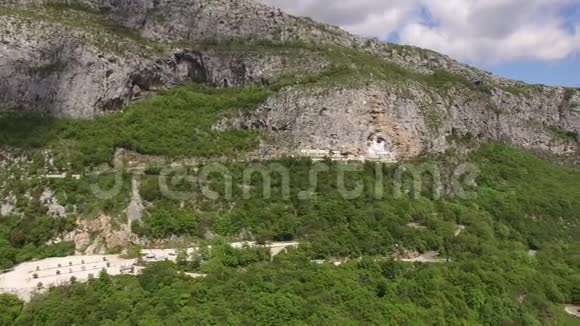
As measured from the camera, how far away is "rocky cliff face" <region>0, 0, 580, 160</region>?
82812 mm

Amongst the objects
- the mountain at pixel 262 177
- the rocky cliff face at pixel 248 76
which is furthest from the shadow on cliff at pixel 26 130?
the rocky cliff face at pixel 248 76

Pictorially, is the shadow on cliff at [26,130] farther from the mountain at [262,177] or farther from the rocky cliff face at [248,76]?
the rocky cliff face at [248,76]

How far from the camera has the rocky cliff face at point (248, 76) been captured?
272ft

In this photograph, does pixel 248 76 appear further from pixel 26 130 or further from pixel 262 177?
pixel 26 130

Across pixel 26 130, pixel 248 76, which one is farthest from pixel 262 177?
pixel 26 130

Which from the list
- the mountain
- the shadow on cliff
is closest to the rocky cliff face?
the mountain

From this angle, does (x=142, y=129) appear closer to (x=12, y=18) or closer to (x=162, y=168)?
(x=162, y=168)

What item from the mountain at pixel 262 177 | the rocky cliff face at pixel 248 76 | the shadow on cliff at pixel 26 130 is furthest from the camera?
the rocky cliff face at pixel 248 76

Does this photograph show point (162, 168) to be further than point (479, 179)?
No

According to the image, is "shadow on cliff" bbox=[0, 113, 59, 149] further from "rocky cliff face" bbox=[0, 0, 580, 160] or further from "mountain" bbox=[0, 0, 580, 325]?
"rocky cliff face" bbox=[0, 0, 580, 160]

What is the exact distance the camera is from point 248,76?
95.6 meters

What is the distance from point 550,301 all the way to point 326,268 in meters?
32.9

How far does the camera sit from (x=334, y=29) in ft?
367

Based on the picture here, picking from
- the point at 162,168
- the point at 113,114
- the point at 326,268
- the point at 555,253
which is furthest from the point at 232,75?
the point at 555,253
